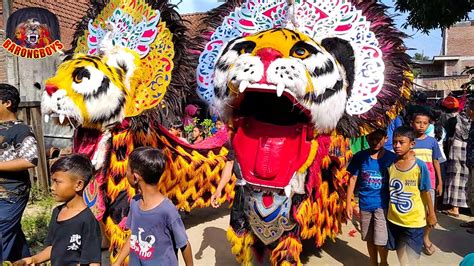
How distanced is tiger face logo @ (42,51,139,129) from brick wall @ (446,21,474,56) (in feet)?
89.8

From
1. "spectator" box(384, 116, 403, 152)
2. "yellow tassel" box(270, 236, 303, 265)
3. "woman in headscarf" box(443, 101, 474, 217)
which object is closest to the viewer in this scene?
"yellow tassel" box(270, 236, 303, 265)

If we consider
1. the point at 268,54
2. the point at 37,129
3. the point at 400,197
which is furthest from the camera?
the point at 37,129

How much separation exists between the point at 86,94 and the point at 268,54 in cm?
123

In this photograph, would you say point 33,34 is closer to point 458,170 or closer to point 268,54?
point 268,54

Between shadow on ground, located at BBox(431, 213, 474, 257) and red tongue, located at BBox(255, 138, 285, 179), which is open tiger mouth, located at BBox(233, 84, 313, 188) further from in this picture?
shadow on ground, located at BBox(431, 213, 474, 257)

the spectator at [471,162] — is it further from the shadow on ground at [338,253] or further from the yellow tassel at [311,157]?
the yellow tassel at [311,157]

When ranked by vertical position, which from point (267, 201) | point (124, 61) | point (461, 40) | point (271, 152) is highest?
point (461, 40)

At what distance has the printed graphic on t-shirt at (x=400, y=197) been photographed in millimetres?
2830

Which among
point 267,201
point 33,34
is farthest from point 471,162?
point 33,34

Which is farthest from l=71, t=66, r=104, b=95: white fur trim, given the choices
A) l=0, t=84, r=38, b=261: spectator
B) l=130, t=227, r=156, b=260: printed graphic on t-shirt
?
l=130, t=227, r=156, b=260: printed graphic on t-shirt

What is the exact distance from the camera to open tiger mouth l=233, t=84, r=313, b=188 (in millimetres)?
2340

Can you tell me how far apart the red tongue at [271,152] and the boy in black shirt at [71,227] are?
82 cm

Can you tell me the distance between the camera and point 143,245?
2.08 metres

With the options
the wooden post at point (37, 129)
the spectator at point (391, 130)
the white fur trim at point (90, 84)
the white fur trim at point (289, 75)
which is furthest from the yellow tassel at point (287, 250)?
the wooden post at point (37, 129)
